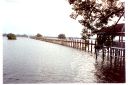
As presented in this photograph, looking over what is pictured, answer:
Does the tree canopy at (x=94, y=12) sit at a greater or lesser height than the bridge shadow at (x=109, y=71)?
greater

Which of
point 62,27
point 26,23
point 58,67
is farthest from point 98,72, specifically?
point 26,23

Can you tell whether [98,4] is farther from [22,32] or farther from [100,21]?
[22,32]

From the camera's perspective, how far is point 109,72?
7312 mm

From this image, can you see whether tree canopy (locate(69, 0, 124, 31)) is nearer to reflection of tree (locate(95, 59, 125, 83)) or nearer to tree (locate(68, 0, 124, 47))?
tree (locate(68, 0, 124, 47))

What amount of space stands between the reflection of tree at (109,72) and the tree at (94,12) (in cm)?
89

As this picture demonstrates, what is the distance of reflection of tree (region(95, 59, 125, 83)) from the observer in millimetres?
6223

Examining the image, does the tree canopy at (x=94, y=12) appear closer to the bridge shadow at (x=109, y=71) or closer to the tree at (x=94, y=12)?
the tree at (x=94, y=12)

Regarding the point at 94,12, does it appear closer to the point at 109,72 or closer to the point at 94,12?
the point at 94,12

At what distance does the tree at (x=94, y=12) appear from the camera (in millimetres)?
6574

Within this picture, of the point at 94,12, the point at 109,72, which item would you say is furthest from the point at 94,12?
the point at 109,72

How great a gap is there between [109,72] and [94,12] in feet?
4.54

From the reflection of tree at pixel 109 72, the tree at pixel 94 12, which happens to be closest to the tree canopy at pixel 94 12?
the tree at pixel 94 12

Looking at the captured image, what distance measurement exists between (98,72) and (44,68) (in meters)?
1.09

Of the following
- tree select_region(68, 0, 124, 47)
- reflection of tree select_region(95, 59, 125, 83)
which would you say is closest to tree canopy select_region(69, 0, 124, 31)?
tree select_region(68, 0, 124, 47)
